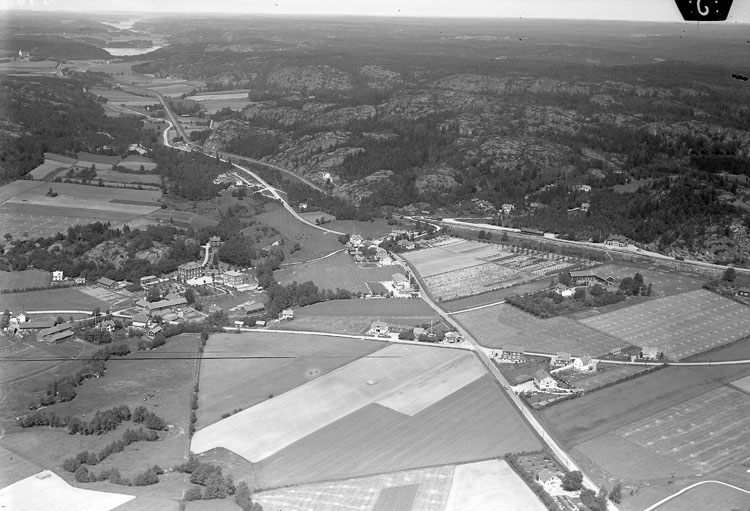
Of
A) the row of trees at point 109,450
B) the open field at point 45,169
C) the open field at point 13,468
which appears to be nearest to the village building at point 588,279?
the row of trees at point 109,450

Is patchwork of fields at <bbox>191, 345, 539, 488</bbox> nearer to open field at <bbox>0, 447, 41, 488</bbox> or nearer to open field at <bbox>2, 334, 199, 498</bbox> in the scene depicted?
open field at <bbox>2, 334, 199, 498</bbox>

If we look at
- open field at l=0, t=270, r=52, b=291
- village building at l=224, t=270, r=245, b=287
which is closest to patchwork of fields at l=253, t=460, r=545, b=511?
village building at l=224, t=270, r=245, b=287

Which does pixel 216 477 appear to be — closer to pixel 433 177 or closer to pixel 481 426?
pixel 481 426

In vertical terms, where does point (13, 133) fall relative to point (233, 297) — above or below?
above

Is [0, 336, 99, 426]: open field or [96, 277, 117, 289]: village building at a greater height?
[0, 336, 99, 426]: open field

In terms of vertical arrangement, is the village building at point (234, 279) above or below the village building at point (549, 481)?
below

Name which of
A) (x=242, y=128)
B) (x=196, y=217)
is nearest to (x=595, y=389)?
(x=196, y=217)

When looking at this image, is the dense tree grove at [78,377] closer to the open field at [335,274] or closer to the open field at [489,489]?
the open field at [335,274]
